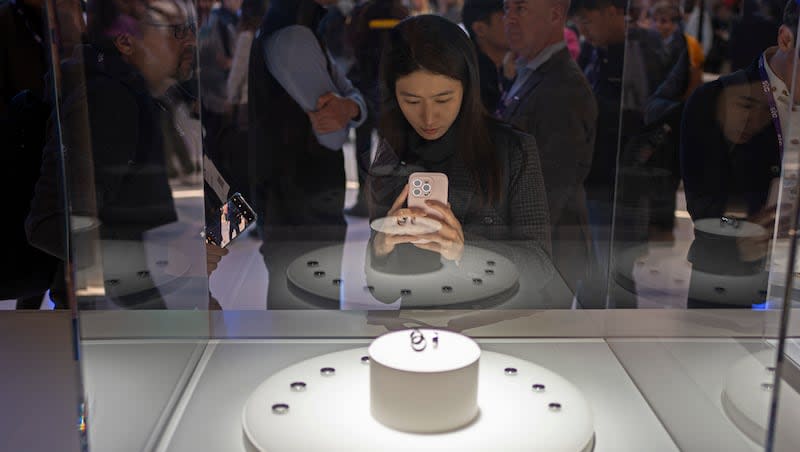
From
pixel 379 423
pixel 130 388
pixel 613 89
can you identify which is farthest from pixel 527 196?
pixel 130 388

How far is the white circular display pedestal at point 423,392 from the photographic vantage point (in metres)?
0.71

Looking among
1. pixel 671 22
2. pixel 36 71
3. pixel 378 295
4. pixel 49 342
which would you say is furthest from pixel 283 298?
pixel 671 22

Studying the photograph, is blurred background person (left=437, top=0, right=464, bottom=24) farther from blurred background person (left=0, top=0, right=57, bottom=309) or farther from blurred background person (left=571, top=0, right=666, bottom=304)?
blurred background person (left=0, top=0, right=57, bottom=309)

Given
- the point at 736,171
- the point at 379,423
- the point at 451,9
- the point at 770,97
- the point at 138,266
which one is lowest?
the point at 379,423

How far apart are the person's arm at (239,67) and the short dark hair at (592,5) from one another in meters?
0.45

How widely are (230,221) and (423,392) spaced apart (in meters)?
0.50

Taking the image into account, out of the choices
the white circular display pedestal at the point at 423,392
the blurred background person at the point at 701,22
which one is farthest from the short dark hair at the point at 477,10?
the white circular display pedestal at the point at 423,392

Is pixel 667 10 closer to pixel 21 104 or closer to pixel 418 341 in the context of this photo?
pixel 418 341

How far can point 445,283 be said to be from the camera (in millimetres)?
1069

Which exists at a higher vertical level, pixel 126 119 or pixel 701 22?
pixel 701 22

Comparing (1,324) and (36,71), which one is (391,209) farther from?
(36,71)

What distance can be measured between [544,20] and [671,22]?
0.81 feet

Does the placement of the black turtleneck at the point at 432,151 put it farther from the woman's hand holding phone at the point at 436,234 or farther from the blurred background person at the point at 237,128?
the blurred background person at the point at 237,128

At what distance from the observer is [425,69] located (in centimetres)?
100
